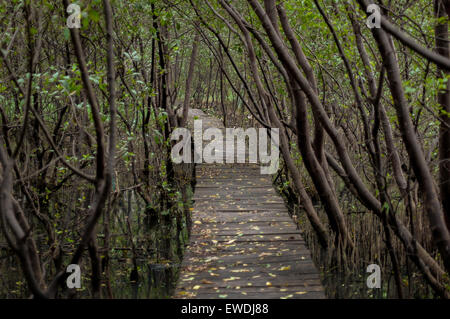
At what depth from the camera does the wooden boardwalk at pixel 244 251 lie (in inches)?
132

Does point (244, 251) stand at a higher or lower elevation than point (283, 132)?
lower

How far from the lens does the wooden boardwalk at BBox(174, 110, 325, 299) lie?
11.0 ft

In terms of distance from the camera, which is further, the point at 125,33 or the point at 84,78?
the point at 125,33

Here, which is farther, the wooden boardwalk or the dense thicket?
the wooden boardwalk

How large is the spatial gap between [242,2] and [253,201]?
2.98 m

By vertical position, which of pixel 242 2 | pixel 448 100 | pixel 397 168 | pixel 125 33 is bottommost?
pixel 397 168

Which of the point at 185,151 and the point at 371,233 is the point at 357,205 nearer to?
the point at 371,233

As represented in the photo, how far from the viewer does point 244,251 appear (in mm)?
4090

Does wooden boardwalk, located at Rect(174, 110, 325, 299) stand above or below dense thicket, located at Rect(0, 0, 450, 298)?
below

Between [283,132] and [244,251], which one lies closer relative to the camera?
[244,251]

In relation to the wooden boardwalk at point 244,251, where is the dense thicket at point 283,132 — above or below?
above

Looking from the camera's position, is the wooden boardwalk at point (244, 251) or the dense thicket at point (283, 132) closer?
the dense thicket at point (283, 132)
